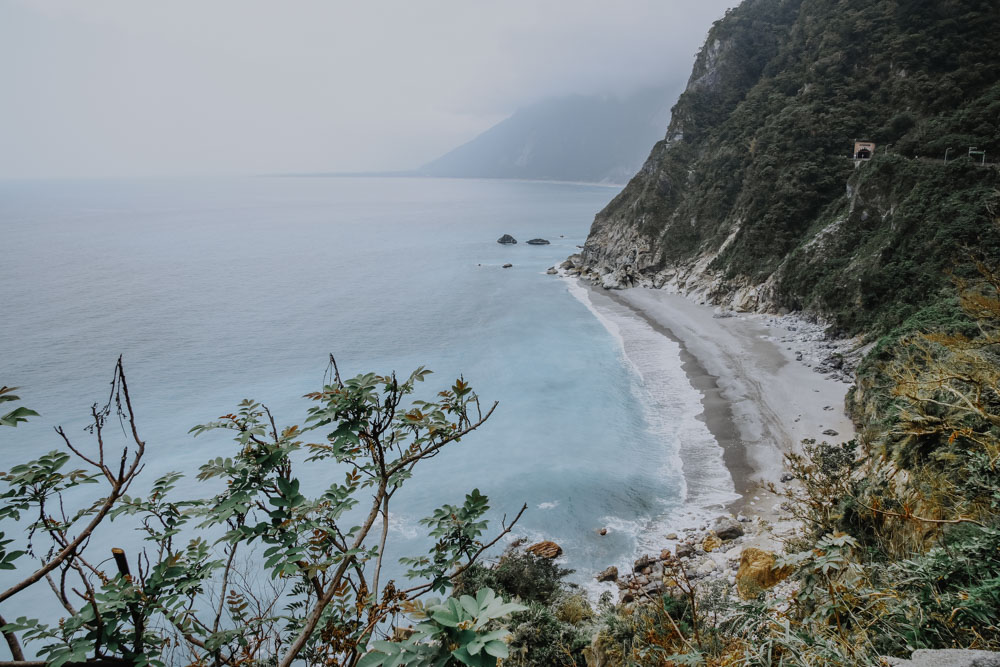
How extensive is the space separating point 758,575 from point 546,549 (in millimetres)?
6342

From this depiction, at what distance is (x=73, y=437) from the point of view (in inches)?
904

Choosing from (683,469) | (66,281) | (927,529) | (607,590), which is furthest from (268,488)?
(66,281)

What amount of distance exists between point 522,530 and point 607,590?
3755 mm

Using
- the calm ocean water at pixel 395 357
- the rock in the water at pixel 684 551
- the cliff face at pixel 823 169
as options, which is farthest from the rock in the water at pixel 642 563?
the cliff face at pixel 823 169

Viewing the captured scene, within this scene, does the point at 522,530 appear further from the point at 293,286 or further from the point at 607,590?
the point at 293,286

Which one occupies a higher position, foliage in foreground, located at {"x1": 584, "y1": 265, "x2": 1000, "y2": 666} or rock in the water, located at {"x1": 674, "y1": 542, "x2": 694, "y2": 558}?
foliage in foreground, located at {"x1": 584, "y1": 265, "x2": 1000, "y2": 666}

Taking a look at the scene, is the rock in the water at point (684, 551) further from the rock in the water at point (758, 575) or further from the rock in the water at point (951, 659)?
the rock in the water at point (951, 659)

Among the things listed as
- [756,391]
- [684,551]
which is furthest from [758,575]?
[756,391]

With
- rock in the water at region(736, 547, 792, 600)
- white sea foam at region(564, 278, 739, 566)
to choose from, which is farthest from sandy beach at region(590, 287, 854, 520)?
rock in the water at region(736, 547, 792, 600)

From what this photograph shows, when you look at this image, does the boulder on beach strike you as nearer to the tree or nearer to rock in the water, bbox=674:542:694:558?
rock in the water, bbox=674:542:694:558

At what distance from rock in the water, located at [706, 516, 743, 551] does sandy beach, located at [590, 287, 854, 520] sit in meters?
1.14

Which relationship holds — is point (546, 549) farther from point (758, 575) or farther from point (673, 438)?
point (673, 438)

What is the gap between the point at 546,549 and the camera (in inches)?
571

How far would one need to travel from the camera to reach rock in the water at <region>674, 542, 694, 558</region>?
13.5m
